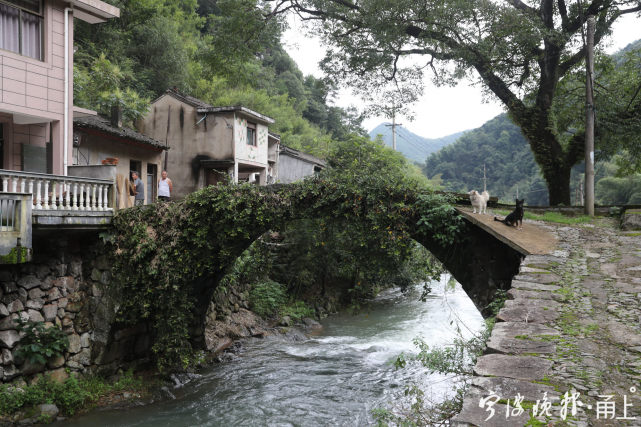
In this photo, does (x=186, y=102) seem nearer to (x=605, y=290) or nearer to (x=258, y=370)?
(x=258, y=370)

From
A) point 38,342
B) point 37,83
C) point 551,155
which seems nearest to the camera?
point 38,342

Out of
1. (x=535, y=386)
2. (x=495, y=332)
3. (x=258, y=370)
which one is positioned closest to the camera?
(x=535, y=386)

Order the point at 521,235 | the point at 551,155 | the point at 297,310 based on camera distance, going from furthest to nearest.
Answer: the point at 297,310 < the point at 551,155 < the point at 521,235

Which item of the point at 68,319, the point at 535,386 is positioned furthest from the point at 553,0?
the point at 68,319

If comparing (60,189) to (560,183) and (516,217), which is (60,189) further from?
(560,183)

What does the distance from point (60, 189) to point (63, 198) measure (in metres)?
0.64

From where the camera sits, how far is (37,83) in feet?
34.5

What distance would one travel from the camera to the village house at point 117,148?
14.9 meters

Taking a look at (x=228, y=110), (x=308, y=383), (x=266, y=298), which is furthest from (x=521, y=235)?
(x=228, y=110)

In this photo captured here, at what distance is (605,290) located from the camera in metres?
5.25

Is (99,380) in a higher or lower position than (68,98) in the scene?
lower

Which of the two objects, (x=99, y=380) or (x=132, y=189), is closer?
(x=99, y=380)

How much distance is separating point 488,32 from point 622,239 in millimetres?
6866

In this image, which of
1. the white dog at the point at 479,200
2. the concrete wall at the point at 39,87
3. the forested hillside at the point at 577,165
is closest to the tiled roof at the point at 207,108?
the concrete wall at the point at 39,87
